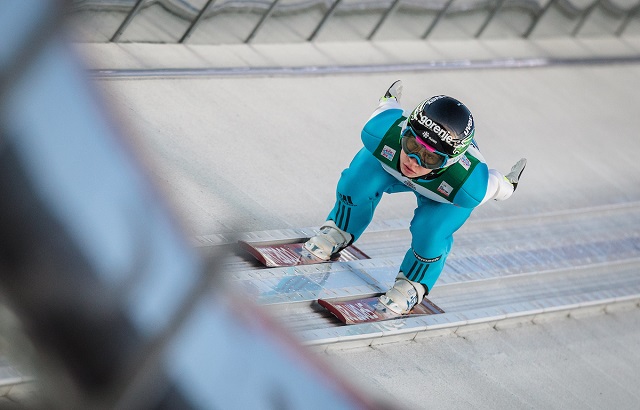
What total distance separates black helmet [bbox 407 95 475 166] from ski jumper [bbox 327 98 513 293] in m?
0.15

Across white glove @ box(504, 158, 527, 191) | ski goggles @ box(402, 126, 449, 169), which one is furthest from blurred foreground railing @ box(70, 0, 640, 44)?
white glove @ box(504, 158, 527, 191)

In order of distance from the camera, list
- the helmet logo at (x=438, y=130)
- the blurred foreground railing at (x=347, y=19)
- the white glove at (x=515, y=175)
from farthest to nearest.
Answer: the blurred foreground railing at (x=347, y=19), the white glove at (x=515, y=175), the helmet logo at (x=438, y=130)

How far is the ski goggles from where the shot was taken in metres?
3.97

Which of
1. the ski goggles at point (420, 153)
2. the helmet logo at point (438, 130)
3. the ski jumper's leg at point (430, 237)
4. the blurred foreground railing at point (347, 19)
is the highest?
the blurred foreground railing at point (347, 19)

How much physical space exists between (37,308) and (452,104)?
3185 mm

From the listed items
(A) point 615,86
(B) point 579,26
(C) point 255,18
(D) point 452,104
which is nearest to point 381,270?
(D) point 452,104

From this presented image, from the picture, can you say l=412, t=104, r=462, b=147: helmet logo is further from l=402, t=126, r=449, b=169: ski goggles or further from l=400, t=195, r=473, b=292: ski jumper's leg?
l=400, t=195, r=473, b=292: ski jumper's leg

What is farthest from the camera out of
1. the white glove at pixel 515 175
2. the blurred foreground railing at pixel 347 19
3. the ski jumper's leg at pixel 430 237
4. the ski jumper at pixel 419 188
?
the blurred foreground railing at pixel 347 19

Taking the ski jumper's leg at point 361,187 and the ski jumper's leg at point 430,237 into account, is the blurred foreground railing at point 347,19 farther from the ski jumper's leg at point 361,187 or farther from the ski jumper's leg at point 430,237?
the ski jumper's leg at point 430,237

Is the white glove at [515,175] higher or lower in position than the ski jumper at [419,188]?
higher

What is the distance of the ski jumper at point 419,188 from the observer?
4.13 metres

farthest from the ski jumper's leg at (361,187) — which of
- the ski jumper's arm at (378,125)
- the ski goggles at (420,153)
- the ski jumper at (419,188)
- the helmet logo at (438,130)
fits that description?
the helmet logo at (438,130)

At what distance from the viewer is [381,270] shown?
4824 millimetres

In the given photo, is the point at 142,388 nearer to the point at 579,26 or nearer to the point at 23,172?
the point at 23,172
